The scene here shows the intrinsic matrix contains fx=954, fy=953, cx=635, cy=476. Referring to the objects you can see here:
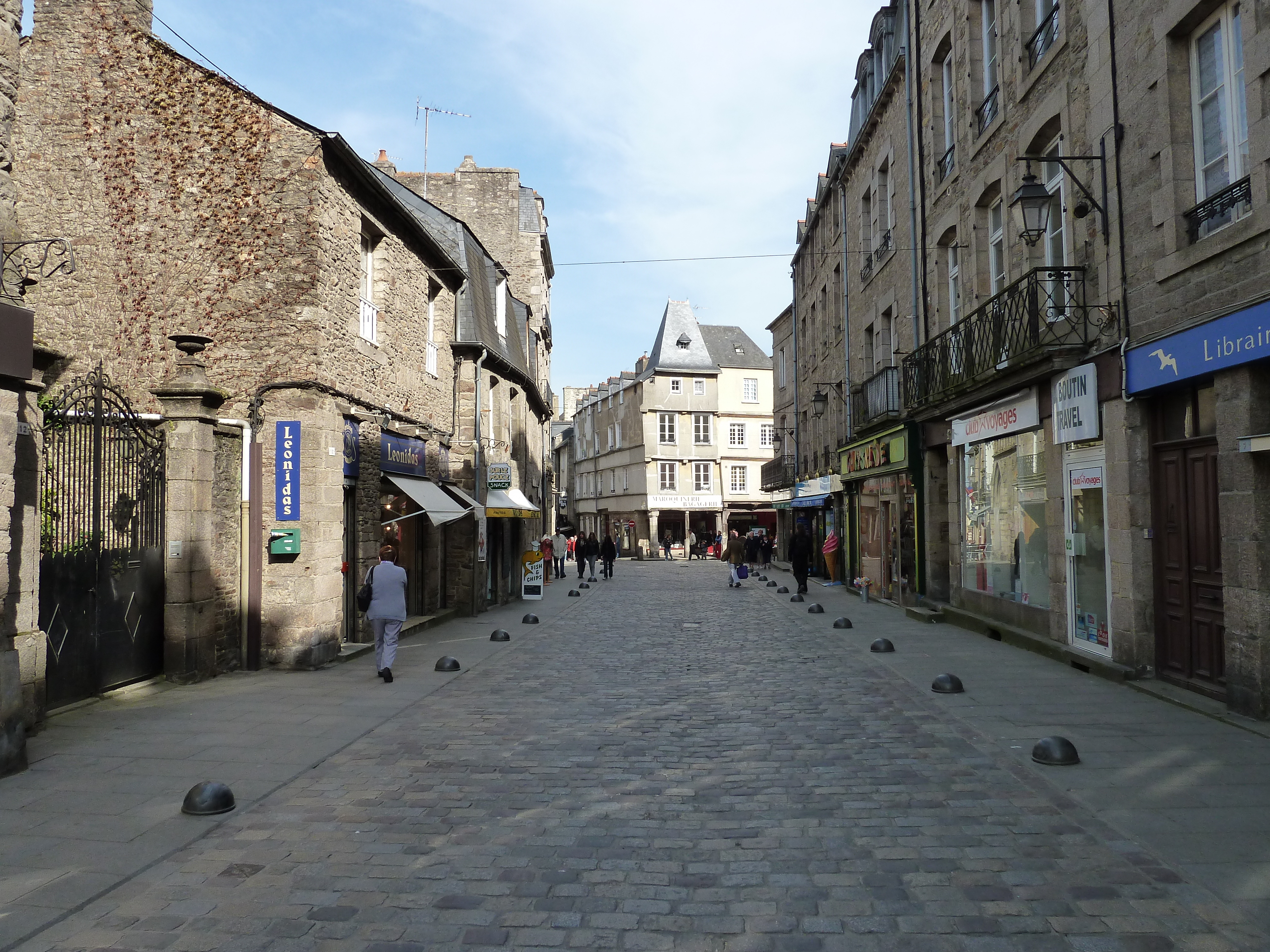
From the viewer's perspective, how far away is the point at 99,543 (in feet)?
29.8

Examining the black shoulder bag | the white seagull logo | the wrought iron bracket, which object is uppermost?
the wrought iron bracket

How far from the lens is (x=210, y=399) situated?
10.2m

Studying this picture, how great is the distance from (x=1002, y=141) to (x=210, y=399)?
10.8m

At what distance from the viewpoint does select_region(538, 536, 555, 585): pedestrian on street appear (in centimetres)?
3062

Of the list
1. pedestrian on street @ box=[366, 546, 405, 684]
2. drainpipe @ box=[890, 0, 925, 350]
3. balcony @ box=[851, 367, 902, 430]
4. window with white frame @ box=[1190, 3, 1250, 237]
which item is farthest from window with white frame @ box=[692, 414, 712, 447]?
window with white frame @ box=[1190, 3, 1250, 237]

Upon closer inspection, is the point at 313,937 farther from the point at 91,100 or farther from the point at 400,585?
the point at 91,100

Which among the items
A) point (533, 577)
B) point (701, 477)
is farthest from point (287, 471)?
point (701, 477)

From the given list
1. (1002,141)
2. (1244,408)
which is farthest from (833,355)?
(1244,408)

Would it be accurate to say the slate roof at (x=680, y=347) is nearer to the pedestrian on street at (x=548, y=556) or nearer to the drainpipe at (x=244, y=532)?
the pedestrian on street at (x=548, y=556)

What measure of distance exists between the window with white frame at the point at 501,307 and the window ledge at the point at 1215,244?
49.2ft

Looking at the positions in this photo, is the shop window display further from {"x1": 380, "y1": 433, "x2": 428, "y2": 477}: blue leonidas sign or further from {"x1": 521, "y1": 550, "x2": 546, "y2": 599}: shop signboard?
{"x1": 521, "y1": 550, "x2": 546, "y2": 599}: shop signboard

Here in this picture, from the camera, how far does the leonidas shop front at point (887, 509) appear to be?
57.5ft

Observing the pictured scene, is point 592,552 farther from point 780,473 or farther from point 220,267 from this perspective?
point 220,267

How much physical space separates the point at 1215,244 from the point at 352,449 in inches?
392
